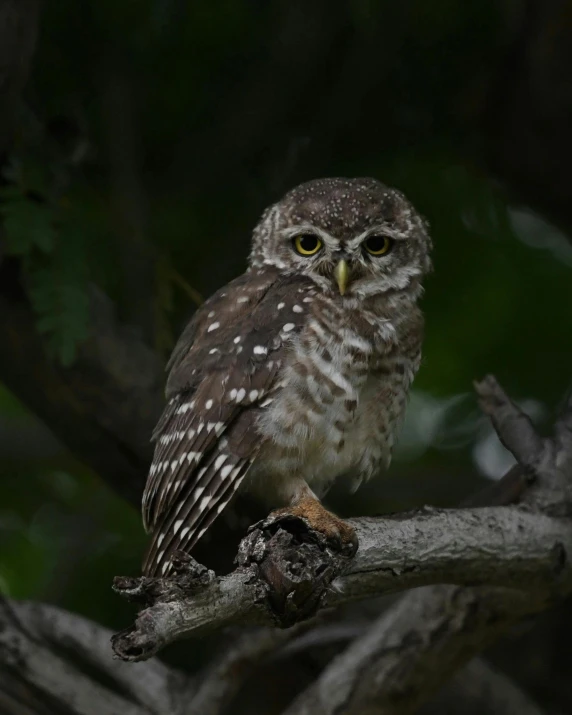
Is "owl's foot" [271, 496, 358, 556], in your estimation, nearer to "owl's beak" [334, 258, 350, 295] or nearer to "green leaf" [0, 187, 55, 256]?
"owl's beak" [334, 258, 350, 295]

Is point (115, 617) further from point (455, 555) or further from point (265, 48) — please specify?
point (265, 48)

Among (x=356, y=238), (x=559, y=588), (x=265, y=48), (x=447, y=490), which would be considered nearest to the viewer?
(x=356, y=238)

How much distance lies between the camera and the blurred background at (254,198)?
13.3ft

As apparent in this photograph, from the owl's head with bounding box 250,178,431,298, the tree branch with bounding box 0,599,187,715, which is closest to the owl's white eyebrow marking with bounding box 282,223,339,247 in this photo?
the owl's head with bounding box 250,178,431,298

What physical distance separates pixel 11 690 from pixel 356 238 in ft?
5.94

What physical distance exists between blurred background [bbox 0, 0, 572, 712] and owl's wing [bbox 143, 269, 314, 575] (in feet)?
2.34

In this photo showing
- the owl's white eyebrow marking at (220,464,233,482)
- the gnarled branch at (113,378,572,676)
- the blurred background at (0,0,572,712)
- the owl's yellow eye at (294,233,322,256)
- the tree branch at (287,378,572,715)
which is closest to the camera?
the gnarled branch at (113,378,572,676)

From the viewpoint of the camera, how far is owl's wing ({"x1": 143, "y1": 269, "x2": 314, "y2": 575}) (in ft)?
9.88

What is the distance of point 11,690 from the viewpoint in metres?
3.51

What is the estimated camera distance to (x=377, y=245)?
3314 millimetres

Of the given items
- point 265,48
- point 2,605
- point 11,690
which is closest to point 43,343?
point 2,605

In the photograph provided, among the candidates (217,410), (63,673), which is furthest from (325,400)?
(63,673)

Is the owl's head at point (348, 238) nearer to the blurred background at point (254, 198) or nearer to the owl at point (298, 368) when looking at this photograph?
the owl at point (298, 368)

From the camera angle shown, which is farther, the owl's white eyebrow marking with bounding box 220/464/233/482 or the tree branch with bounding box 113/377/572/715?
the owl's white eyebrow marking with bounding box 220/464/233/482
